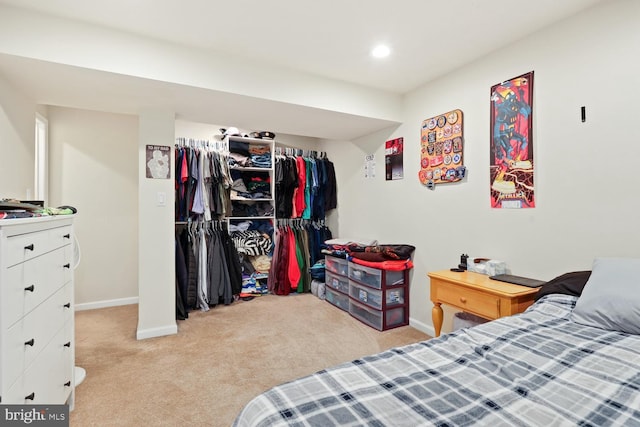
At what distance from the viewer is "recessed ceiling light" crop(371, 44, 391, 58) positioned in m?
2.27

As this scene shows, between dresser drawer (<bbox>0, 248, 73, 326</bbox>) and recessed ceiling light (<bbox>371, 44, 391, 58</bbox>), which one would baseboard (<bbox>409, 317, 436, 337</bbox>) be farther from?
dresser drawer (<bbox>0, 248, 73, 326</bbox>)

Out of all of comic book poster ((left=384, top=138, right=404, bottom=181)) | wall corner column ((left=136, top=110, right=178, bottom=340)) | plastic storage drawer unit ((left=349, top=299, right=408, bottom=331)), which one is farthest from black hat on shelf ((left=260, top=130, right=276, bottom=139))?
plastic storage drawer unit ((left=349, top=299, right=408, bottom=331))

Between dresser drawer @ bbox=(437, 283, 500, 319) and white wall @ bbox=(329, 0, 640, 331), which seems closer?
white wall @ bbox=(329, 0, 640, 331)

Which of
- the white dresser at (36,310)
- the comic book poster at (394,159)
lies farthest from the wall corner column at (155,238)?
the comic book poster at (394,159)

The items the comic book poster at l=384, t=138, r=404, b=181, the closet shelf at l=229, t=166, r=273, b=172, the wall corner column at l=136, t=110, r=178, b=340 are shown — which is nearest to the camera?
the wall corner column at l=136, t=110, r=178, b=340

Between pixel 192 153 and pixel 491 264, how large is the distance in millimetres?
3208

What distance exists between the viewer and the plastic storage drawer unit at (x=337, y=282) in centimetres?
349

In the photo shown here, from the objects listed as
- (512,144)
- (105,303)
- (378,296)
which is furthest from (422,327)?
(105,303)

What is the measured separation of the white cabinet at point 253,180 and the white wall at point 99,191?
1.17 metres

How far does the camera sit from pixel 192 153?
3.54 m

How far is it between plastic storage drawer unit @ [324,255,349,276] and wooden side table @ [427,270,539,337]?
1.26 m

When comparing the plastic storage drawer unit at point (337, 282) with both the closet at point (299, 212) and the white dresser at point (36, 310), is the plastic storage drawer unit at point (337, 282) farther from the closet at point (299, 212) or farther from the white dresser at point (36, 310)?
the white dresser at point (36, 310)

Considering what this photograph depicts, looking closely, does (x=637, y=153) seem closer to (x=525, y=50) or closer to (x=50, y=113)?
(x=525, y=50)

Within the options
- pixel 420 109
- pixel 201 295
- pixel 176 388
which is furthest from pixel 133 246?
pixel 420 109
